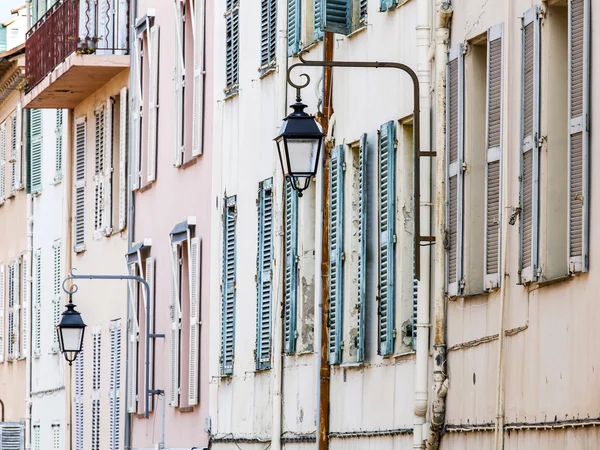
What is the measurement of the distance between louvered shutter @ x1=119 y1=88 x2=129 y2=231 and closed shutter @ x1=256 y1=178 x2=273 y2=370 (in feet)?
24.1

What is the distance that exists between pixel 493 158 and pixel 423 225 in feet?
5.56

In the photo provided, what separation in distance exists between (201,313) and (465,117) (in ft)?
28.9

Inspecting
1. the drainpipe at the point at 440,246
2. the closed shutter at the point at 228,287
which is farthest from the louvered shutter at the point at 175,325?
the drainpipe at the point at 440,246

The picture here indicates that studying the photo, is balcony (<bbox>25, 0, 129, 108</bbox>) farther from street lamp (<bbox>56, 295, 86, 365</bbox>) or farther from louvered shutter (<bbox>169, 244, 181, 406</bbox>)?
louvered shutter (<bbox>169, 244, 181, 406</bbox>)

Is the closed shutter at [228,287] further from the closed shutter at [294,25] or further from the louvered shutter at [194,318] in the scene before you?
the closed shutter at [294,25]

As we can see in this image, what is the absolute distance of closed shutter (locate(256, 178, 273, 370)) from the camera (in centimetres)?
1944

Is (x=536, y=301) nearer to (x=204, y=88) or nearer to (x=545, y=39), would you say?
(x=545, y=39)

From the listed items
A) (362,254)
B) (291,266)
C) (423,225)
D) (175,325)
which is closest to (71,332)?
(175,325)

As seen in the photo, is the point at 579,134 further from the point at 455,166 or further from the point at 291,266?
the point at 291,266

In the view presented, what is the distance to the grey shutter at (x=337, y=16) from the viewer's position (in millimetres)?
17203

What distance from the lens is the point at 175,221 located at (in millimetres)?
23875

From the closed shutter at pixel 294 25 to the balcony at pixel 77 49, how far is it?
27.6 feet

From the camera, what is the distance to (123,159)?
27.1m

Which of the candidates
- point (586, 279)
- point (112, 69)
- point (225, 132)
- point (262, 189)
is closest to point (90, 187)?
point (112, 69)
